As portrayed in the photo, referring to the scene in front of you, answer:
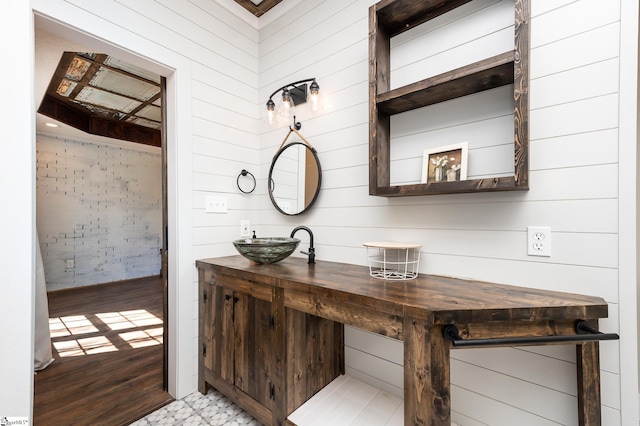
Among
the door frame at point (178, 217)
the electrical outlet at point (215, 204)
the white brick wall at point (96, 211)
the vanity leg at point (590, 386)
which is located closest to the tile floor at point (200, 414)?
the door frame at point (178, 217)

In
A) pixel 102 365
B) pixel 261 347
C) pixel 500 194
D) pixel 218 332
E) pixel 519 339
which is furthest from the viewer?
pixel 102 365

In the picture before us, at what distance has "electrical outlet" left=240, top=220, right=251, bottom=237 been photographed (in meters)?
2.34

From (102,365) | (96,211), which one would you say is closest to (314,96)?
(102,365)

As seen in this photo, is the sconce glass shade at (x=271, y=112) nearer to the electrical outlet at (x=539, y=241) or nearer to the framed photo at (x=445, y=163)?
the framed photo at (x=445, y=163)

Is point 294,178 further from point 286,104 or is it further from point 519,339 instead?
point 519,339

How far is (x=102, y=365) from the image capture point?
2275 mm

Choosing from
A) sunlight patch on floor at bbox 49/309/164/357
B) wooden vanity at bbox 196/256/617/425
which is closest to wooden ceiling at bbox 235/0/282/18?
wooden vanity at bbox 196/256/617/425

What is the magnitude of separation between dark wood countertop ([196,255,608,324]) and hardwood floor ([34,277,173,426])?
3.84 ft

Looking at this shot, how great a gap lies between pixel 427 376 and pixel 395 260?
755 millimetres

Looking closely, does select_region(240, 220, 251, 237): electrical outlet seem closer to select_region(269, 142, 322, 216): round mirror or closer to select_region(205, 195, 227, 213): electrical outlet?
select_region(205, 195, 227, 213): electrical outlet

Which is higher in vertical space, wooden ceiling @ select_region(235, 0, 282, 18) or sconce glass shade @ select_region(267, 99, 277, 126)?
wooden ceiling @ select_region(235, 0, 282, 18)

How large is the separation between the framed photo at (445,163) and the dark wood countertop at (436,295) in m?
0.53

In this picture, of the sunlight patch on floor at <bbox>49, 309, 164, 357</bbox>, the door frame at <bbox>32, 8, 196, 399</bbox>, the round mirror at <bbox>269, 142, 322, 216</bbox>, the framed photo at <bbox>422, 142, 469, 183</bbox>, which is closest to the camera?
the framed photo at <bbox>422, 142, 469, 183</bbox>

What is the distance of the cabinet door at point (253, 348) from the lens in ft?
5.03
